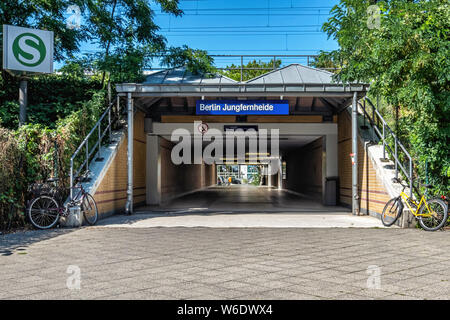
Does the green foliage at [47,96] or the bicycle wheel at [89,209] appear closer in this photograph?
the bicycle wheel at [89,209]

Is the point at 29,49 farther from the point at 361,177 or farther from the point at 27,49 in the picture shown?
the point at 361,177

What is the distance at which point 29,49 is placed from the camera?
11.0 m

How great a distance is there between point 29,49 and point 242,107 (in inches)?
235

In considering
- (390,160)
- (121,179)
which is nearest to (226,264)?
(390,160)

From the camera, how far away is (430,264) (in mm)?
5238

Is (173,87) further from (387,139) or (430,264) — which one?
(430,264)

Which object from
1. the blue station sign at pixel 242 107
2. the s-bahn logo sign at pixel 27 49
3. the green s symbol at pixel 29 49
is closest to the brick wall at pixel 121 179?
the blue station sign at pixel 242 107

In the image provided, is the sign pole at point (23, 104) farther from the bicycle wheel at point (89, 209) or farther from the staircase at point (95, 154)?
the bicycle wheel at point (89, 209)

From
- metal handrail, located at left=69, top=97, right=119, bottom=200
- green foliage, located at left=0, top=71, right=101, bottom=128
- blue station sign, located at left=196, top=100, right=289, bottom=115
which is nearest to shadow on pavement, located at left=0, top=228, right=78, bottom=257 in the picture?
metal handrail, located at left=69, top=97, right=119, bottom=200

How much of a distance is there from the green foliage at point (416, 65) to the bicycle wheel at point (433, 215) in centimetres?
73

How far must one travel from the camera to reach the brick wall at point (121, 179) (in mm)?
10473

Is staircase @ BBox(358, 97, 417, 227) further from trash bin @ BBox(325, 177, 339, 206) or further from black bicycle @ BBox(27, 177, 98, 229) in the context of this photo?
black bicycle @ BBox(27, 177, 98, 229)
